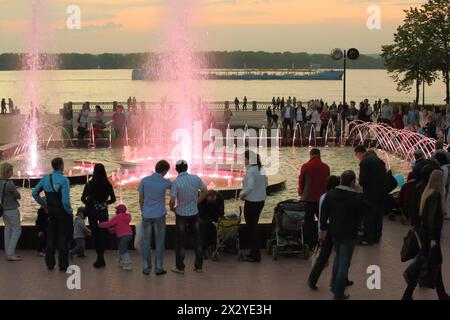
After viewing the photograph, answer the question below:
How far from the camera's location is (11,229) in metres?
13.3

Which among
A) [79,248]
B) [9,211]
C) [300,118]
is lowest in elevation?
[79,248]

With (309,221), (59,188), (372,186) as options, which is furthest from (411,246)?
(59,188)

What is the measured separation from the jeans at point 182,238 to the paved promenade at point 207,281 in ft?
0.59

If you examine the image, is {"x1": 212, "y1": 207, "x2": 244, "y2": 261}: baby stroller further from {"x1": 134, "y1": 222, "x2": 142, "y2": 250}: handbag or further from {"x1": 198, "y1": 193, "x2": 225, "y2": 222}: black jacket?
{"x1": 134, "y1": 222, "x2": 142, "y2": 250}: handbag

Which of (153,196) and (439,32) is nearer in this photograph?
(153,196)

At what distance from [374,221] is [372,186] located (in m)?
0.57

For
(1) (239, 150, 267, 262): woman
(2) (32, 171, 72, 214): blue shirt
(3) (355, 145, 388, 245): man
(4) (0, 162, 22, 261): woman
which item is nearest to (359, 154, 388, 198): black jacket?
(3) (355, 145, 388, 245): man

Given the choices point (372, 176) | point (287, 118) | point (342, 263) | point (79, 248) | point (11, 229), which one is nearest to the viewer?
point (342, 263)

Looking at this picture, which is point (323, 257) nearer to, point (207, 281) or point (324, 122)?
point (207, 281)

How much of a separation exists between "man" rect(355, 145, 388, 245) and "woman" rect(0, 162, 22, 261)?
17.8ft

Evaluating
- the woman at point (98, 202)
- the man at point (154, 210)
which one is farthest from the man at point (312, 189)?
the woman at point (98, 202)
